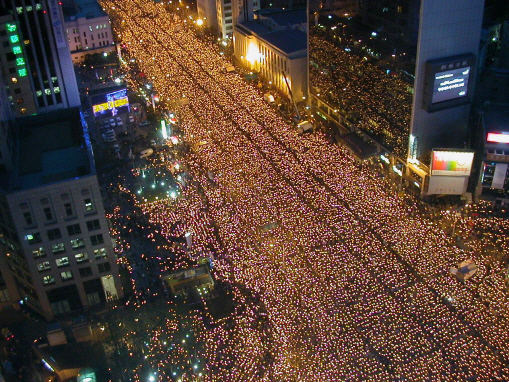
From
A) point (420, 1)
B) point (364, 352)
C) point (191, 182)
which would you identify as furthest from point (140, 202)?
point (420, 1)

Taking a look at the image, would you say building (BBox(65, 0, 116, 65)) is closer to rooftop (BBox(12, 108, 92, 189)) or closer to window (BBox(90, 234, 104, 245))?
rooftop (BBox(12, 108, 92, 189))

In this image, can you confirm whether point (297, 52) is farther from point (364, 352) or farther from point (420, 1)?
point (364, 352)

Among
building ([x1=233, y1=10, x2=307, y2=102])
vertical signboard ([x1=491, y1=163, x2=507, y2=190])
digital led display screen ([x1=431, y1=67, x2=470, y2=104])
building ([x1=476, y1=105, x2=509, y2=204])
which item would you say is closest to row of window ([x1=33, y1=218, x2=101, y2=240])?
digital led display screen ([x1=431, y1=67, x2=470, y2=104])

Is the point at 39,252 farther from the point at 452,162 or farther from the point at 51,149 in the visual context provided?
the point at 452,162

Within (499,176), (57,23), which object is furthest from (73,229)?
(499,176)

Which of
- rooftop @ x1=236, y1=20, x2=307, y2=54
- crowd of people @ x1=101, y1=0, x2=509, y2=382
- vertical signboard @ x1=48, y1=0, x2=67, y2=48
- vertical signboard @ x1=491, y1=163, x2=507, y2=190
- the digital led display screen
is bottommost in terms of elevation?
crowd of people @ x1=101, y1=0, x2=509, y2=382

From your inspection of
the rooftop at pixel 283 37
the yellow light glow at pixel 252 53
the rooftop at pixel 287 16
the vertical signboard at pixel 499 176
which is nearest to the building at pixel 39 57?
the rooftop at pixel 283 37
